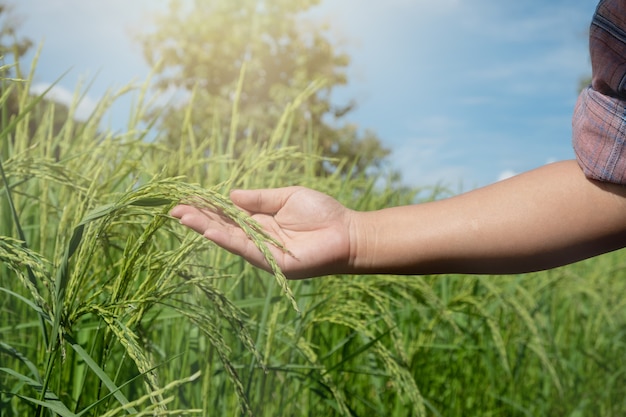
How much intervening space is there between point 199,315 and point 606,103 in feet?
3.56

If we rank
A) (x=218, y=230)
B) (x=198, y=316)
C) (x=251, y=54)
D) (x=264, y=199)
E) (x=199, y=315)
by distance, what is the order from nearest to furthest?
1. (x=198, y=316)
2. (x=199, y=315)
3. (x=218, y=230)
4. (x=264, y=199)
5. (x=251, y=54)

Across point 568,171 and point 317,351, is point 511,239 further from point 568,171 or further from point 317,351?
point 317,351

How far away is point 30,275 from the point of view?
1249 mm

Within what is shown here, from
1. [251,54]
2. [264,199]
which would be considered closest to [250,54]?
[251,54]

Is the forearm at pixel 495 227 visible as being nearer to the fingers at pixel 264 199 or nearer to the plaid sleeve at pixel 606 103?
the plaid sleeve at pixel 606 103

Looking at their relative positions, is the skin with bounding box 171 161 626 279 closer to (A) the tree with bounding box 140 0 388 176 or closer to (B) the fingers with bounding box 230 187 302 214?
(B) the fingers with bounding box 230 187 302 214

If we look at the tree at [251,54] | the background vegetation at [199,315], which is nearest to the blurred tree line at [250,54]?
the tree at [251,54]

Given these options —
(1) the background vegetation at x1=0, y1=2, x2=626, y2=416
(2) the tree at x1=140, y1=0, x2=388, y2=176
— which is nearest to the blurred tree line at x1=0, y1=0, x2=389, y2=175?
(2) the tree at x1=140, y1=0, x2=388, y2=176

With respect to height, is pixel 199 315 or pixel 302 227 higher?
pixel 302 227

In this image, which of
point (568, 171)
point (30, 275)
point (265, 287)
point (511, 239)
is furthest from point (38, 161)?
point (568, 171)

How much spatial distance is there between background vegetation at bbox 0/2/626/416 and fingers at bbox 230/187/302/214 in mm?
105

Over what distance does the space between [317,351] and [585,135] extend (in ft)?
3.87

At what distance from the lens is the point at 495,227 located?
1.70 meters

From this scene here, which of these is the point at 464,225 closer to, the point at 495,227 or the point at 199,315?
the point at 495,227
